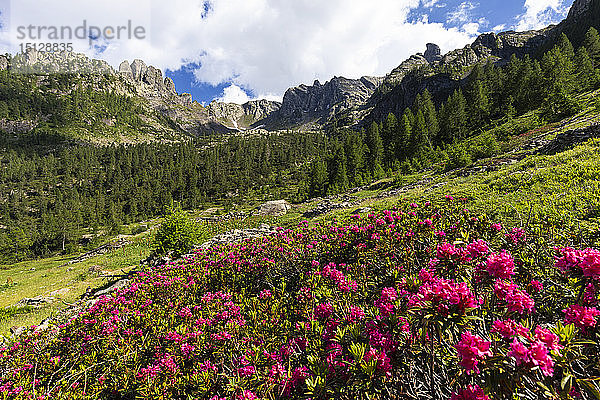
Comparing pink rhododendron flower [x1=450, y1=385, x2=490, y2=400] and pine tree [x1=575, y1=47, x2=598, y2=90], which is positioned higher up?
pine tree [x1=575, y1=47, x2=598, y2=90]

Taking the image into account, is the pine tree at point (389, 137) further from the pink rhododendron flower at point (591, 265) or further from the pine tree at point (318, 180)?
the pink rhododendron flower at point (591, 265)

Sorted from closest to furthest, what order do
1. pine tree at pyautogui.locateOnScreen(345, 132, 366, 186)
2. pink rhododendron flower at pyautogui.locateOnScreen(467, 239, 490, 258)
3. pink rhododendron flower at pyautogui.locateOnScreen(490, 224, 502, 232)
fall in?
pink rhododendron flower at pyautogui.locateOnScreen(467, 239, 490, 258), pink rhododendron flower at pyautogui.locateOnScreen(490, 224, 502, 232), pine tree at pyautogui.locateOnScreen(345, 132, 366, 186)

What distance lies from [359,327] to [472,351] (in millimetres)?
1185

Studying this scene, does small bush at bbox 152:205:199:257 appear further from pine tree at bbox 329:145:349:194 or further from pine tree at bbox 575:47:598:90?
pine tree at bbox 575:47:598:90

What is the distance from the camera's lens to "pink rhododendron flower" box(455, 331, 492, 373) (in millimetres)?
1615

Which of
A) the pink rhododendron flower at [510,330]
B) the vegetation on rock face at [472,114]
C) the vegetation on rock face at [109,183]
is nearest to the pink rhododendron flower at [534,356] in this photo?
the pink rhododendron flower at [510,330]

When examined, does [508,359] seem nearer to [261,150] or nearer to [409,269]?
[409,269]

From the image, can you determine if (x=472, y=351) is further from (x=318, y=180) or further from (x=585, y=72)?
(x=585, y=72)

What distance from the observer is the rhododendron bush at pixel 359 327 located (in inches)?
69.3

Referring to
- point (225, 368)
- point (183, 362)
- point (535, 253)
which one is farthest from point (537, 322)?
point (183, 362)

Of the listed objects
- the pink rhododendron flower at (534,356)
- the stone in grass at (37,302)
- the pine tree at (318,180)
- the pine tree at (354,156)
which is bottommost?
the stone in grass at (37,302)

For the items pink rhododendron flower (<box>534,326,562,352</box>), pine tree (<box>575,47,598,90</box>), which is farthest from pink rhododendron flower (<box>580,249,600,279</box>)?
pine tree (<box>575,47,598,90</box>)

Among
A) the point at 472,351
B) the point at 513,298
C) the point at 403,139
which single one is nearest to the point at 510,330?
the point at 472,351

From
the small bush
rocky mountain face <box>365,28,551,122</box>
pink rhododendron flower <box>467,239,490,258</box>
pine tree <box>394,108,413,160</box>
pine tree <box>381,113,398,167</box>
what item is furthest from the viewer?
rocky mountain face <box>365,28,551,122</box>
